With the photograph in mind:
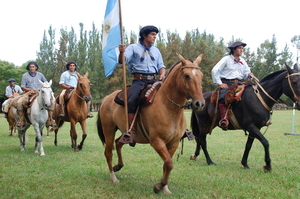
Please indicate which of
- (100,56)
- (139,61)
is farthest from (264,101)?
(100,56)

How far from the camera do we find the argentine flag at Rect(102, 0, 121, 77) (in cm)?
583

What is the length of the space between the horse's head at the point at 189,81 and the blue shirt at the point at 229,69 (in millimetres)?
3483

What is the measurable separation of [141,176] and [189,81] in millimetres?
2956

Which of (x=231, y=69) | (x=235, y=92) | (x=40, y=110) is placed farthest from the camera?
(x=40, y=110)

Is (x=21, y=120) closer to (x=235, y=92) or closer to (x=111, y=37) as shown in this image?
(x=111, y=37)

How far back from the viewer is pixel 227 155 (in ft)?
31.0

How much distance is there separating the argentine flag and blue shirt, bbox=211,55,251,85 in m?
3.56

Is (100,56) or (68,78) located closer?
(68,78)

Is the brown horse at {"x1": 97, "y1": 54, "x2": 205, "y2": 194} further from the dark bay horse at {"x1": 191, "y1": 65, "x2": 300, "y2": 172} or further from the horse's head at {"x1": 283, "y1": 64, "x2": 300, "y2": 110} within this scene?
the horse's head at {"x1": 283, "y1": 64, "x2": 300, "y2": 110}

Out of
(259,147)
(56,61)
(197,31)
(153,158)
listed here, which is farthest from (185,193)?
(197,31)

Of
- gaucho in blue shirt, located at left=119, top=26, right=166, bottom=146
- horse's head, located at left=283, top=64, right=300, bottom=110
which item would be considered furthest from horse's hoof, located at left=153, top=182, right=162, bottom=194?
horse's head, located at left=283, top=64, right=300, bottom=110

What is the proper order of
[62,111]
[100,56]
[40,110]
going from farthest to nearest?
[100,56], [62,111], [40,110]

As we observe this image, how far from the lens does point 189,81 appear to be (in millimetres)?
4715

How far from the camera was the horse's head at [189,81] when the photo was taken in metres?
4.54
